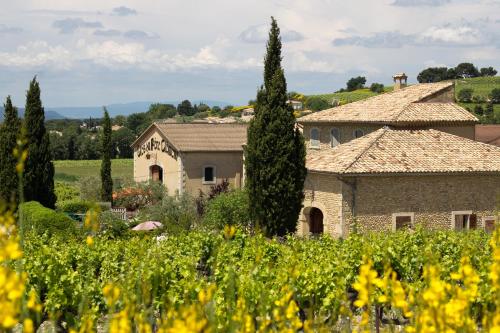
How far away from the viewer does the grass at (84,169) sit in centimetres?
6762

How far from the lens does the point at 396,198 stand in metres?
29.6

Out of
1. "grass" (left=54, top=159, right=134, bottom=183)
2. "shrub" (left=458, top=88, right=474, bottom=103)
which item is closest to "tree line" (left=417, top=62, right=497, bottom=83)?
"shrub" (left=458, top=88, right=474, bottom=103)

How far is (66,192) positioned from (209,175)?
13.8m

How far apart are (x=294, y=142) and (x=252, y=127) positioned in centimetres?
164

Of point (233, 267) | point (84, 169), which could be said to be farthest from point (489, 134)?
point (84, 169)

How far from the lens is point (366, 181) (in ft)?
96.0

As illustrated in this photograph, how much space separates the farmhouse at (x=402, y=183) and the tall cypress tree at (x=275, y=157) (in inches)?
58.7

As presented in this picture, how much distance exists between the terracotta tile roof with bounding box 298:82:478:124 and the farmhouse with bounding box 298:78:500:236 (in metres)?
0.53

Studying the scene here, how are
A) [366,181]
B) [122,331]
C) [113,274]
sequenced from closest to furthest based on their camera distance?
[122,331], [113,274], [366,181]

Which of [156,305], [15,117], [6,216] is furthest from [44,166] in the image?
[6,216]

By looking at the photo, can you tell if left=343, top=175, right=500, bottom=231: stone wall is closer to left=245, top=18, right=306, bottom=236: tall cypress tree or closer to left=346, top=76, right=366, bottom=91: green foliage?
left=245, top=18, right=306, bottom=236: tall cypress tree

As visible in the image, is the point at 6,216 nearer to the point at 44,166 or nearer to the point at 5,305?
the point at 5,305

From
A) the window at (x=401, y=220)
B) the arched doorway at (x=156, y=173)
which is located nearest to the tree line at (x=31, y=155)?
the arched doorway at (x=156, y=173)

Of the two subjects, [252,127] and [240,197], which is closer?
[252,127]
